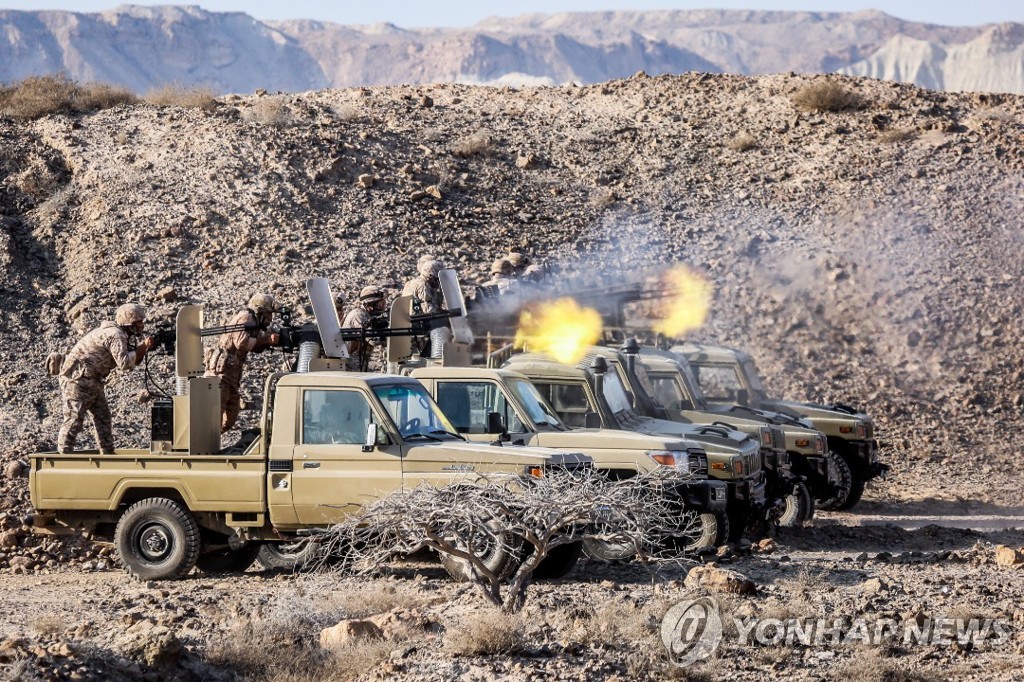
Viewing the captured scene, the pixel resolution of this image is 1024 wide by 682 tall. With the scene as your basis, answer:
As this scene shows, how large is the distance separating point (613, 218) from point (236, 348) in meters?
17.1

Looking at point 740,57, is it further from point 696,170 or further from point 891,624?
point 891,624

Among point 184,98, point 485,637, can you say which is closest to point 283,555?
point 485,637

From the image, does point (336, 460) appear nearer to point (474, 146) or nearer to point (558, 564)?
point (558, 564)

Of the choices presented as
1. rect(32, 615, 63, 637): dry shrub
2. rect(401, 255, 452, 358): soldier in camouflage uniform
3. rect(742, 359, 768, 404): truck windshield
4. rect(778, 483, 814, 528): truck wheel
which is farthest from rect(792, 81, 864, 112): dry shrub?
rect(32, 615, 63, 637): dry shrub

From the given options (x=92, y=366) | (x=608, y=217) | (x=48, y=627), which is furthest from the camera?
(x=608, y=217)

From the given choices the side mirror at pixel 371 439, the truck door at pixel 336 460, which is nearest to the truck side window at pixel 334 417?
the truck door at pixel 336 460

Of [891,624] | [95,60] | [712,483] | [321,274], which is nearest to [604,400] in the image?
[712,483]

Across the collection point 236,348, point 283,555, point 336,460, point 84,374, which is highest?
point 236,348

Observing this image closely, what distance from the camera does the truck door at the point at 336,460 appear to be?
39.3 feet

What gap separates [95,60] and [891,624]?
103 meters

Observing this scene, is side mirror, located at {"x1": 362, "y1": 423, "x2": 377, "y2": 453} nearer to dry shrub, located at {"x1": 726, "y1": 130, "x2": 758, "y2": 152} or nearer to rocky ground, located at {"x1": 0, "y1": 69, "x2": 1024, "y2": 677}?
rocky ground, located at {"x1": 0, "y1": 69, "x2": 1024, "y2": 677}

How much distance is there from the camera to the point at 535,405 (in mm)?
13961

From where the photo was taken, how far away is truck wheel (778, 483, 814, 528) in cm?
1667

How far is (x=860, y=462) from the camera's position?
19.3 metres
